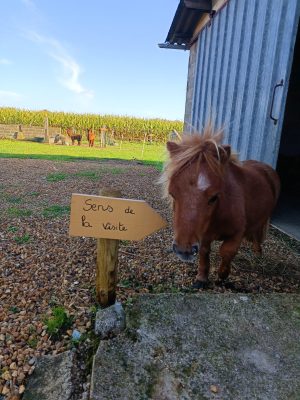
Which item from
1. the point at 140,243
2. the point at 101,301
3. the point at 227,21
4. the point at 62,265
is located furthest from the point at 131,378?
the point at 227,21

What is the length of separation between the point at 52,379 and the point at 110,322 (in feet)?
1.39

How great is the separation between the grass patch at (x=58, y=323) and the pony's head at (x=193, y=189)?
0.91m

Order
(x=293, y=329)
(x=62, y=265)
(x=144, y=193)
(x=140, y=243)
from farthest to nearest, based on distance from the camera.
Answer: (x=144, y=193), (x=140, y=243), (x=62, y=265), (x=293, y=329)

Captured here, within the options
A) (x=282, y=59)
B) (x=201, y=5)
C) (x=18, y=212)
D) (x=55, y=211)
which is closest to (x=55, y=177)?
(x=55, y=211)

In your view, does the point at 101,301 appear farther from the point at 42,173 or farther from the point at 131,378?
the point at 42,173

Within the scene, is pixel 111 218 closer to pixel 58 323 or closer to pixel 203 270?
pixel 58 323

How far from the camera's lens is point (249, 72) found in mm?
4539

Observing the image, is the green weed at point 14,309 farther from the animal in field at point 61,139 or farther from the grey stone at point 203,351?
the animal in field at point 61,139

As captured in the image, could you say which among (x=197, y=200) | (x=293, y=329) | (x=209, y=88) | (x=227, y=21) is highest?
(x=227, y=21)

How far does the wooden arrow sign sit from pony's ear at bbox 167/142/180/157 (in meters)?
0.53

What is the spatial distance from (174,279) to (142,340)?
40.8 inches

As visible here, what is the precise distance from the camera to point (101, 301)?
2.15 m

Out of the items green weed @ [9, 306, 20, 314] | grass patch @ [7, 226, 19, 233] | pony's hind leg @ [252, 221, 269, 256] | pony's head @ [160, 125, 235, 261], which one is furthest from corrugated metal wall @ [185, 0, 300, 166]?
grass patch @ [7, 226, 19, 233]

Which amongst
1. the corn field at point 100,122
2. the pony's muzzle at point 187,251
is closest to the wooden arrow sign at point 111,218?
the pony's muzzle at point 187,251
